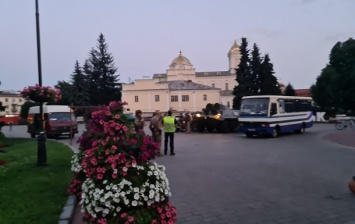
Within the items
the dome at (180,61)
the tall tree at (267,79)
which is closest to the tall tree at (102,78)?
the dome at (180,61)

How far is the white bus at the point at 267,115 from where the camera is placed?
79.9 feet

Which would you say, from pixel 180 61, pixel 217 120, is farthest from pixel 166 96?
pixel 217 120

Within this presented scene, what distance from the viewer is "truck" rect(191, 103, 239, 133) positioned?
31.3 m

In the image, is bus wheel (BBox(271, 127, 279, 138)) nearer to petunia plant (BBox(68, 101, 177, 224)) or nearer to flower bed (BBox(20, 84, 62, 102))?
flower bed (BBox(20, 84, 62, 102))

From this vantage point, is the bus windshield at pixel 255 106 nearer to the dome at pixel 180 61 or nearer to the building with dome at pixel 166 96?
the building with dome at pixel 166 96

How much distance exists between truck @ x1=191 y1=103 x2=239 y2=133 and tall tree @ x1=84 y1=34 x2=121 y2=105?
48.3m

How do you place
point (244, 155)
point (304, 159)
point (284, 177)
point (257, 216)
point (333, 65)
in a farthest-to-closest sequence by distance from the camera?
point (333, 65)
point (244, 155)
point (304, 159)
point (284, 177)
point (257, 216)

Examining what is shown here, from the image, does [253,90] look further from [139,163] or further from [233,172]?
[139,163]

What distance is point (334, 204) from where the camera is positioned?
7.35 meters

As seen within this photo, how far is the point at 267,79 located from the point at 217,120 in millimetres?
24590

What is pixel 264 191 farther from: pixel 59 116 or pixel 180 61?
pixel 180 61

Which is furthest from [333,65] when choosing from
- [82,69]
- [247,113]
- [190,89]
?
[82,69]

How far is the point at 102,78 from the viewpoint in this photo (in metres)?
79.4

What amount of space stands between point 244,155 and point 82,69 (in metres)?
68.6
